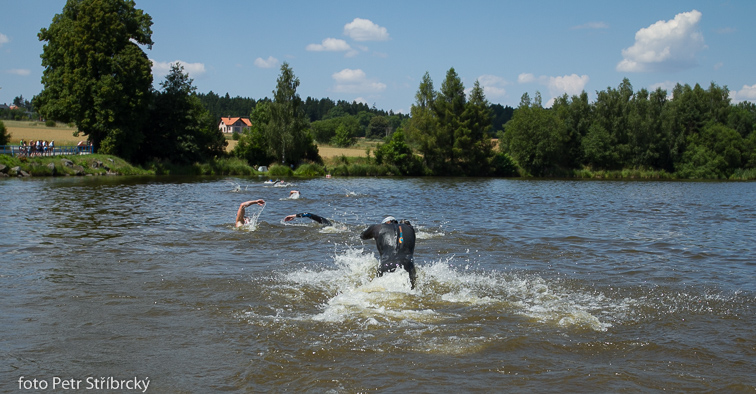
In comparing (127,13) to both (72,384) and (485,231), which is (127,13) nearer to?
(485,231)

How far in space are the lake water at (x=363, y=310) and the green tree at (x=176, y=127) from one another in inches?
1794

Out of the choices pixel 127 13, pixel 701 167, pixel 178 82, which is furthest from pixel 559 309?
pixel 701 167

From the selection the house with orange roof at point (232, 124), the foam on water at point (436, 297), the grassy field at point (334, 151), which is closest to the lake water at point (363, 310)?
the foam on water at point (436, 297)

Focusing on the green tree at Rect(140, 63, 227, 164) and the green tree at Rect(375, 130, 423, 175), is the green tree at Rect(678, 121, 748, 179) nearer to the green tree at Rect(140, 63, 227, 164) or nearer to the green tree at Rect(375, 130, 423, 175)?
the green tree at Rect(375, 130, 423, 175)

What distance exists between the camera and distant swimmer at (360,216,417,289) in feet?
36.7

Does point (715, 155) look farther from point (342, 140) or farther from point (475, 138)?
point (342, 140)

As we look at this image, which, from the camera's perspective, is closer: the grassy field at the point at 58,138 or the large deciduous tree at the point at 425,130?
the grassy field at the point at 58,138

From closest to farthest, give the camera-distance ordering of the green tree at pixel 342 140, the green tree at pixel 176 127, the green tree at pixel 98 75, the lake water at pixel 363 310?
1. the lake water at pixel 363 310
2. the green tree at pixel 98 75
3. the green tree at pixel 176 127
4. the green tree at pixel 342 140

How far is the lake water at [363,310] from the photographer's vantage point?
682cm

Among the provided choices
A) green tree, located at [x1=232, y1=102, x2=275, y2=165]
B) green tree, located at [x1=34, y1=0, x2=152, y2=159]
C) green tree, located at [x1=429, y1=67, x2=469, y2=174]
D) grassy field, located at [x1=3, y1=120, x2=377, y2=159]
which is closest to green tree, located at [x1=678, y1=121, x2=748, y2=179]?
green tree, located at [x1=429, y1=67, x2=469, y2=174]

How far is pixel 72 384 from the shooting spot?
642 cm

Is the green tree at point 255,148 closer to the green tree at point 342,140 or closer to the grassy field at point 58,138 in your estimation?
the grassy field at point 58,138

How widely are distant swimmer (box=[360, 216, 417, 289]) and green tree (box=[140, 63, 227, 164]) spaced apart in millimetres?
56799

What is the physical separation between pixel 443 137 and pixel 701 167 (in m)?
36.3
